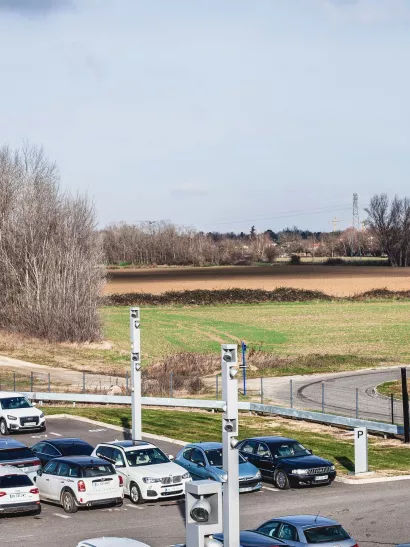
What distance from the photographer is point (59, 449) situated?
28.8m

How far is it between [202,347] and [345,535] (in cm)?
5324

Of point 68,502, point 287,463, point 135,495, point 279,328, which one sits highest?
point 287,463

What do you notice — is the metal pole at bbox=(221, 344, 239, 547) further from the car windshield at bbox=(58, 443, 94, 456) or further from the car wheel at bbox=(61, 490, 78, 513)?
the car windshield at bbox=(58, 443, 94, 456)

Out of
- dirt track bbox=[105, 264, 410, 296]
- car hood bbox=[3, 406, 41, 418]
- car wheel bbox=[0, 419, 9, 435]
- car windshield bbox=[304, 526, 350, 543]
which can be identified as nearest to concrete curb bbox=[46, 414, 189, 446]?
car hood bbox=[3, 406, 41, 418]

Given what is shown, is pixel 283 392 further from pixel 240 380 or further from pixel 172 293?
pixel 172 293

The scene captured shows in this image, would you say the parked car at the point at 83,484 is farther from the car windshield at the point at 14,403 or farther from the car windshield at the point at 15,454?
the car windshield at the point at 14,403

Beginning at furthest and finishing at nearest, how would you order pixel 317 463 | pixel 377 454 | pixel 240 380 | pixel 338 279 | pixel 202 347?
pixel 338 279
pixel 202 347
pixel 240 380
pixel 377 454
pixel 317 463

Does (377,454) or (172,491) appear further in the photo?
(377,454)

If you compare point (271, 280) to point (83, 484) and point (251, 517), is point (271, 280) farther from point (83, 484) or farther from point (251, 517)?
point (251, 517)

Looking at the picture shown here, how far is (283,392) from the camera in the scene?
49.8 metres

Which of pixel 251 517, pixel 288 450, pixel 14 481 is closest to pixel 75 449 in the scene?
pixel 14 481

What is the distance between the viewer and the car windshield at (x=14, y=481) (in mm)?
24344

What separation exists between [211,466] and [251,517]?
126 inches

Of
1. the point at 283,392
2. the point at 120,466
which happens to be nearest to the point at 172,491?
the point at 120,466
